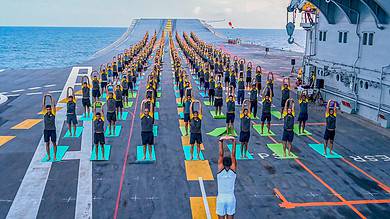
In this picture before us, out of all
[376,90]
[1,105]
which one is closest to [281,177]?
[376,90]

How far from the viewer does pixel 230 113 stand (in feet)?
61.3

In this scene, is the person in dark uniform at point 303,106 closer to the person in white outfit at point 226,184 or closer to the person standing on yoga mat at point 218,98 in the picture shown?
the person standing on yoga mat at point 218,98

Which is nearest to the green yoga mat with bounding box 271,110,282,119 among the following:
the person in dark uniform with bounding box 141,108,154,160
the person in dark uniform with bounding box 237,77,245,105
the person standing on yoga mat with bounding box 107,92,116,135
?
the person in dark uniform with bounding box 237,77,245,105

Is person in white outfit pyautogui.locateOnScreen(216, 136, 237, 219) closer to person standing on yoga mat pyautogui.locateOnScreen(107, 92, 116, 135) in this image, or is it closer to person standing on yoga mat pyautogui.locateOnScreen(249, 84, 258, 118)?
person standing on yoga mat pyautogui.locateOnScreen(107, 92, 116, 135)

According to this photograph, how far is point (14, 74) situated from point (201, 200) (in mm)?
→ 36706

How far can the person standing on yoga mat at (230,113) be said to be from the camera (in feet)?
60.1

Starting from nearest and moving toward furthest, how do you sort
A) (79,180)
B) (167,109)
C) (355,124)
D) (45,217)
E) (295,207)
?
(45,217)
(295,207)
(79,180)
(355,124)
(167,109)

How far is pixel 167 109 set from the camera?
24.8m

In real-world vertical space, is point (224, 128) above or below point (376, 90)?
below

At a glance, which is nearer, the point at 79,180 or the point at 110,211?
the point at 110,211

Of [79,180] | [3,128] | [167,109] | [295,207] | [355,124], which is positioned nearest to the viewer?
[295,207]

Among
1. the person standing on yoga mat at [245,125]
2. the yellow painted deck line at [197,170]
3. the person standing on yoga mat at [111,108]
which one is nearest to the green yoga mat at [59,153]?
the person standing on yoga mat at [111,108]

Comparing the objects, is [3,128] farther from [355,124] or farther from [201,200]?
[355,124]

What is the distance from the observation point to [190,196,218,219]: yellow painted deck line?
36.5 ft
